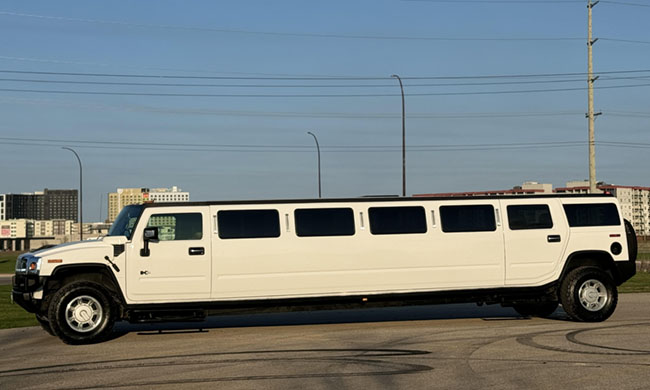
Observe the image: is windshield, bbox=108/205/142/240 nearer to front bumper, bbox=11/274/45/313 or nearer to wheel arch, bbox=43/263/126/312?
wheel arch, bbox=43/263/126/312

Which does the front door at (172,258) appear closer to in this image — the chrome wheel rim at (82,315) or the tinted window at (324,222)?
the chrome wheel rim at (82,315)

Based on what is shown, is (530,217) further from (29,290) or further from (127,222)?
(29,290)

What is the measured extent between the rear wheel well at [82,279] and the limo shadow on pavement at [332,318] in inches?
46.4

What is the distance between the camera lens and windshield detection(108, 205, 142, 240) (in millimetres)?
12773

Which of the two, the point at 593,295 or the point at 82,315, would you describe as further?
the point at 593,295

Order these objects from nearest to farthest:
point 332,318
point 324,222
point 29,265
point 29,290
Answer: point 29,290
point 29,265
point 324,222
point 332,318

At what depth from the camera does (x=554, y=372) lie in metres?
9.05

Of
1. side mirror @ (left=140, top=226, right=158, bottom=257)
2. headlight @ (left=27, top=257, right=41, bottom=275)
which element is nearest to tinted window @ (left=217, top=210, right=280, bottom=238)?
side mirror @ (left=140, top=226, right=158, bottom=257)

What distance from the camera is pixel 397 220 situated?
13.5 meters

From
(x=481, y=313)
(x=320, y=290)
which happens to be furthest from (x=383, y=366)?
(x=481, y=313)

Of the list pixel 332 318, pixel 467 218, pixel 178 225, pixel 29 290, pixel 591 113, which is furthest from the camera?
pixel 591 113

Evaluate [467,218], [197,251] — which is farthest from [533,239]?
[197,251]

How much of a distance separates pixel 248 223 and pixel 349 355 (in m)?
3.35

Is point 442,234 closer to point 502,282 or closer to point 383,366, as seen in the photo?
point 502,282
